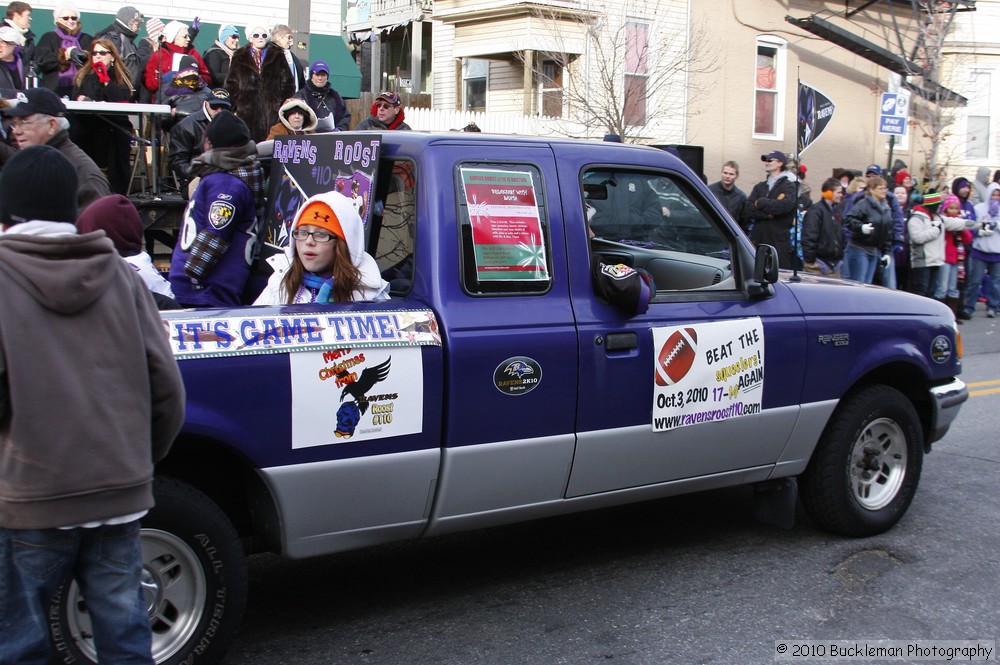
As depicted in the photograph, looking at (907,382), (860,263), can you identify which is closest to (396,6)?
(860,263)

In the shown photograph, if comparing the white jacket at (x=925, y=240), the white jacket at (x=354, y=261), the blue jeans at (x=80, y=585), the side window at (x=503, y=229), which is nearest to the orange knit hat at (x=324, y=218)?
the white jacket at (x=354, y=261)

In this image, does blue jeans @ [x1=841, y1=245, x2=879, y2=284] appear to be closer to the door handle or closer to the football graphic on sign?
the football graphic on sign

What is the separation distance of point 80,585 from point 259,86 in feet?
22.1

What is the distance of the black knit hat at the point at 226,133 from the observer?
16.0ft

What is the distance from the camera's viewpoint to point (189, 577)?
364 cm

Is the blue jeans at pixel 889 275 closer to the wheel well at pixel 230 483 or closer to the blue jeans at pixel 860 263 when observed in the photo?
the blue jeans at pixel 860 263

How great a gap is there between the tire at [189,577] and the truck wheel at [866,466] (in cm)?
302

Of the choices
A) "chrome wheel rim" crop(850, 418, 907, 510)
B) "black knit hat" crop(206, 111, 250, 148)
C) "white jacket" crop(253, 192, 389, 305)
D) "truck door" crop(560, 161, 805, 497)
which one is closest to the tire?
"white jacket" crop(253, 192, 389, 305)

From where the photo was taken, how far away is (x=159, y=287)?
4.60 m

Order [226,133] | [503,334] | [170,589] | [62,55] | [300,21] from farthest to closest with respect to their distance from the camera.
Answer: [300,21] < [62,55] < [226,133] < [503,334] < [170,589]

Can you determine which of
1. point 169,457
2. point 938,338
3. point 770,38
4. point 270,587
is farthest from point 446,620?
point 770,38

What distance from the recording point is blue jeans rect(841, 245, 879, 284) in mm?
13361

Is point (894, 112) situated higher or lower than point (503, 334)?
higher

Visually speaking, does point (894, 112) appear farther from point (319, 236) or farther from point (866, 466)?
point (319, 236)
